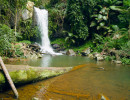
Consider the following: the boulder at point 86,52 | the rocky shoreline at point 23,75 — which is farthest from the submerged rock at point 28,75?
the boulder at point 86,52

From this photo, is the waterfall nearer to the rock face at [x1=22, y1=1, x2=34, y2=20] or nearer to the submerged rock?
the rock face at [x1=22, y1=1, x2=34, y2=20]

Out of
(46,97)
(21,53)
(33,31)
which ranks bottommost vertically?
(46,97)

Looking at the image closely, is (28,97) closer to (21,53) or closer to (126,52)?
(21,53)

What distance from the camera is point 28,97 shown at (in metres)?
2.54

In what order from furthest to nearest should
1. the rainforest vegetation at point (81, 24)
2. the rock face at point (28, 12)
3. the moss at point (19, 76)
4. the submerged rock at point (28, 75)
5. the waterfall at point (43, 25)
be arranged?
the waterfall at point (43, 25), the rock face at point (28, 12), the rainforest vegetation at point (81, 24), the moss at point (19, 76), the submerged rock at point (28, 75)

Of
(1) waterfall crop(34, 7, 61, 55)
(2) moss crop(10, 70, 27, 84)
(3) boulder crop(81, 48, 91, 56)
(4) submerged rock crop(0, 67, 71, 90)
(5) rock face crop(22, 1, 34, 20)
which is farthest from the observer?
(1) waterfall crop(34, 7, 61, 55)

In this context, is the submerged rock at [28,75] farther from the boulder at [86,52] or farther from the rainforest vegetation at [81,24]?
the rainforest vegetation at [81,24]

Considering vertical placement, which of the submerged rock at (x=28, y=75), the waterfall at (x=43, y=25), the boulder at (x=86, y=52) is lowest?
the submerged rock at (x=28, y=75)

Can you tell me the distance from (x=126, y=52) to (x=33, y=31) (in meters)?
10.1

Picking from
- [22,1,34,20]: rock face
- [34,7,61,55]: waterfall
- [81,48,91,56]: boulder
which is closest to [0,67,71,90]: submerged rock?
[81,48,91,56]: boulder

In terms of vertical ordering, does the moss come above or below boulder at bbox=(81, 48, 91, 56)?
below

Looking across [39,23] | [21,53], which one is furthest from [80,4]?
[21,53]

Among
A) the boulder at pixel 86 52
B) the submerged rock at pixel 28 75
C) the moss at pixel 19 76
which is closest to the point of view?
the submerged rock at pixel 28 75

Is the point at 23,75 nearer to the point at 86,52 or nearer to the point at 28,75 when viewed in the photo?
the point at 28,75
